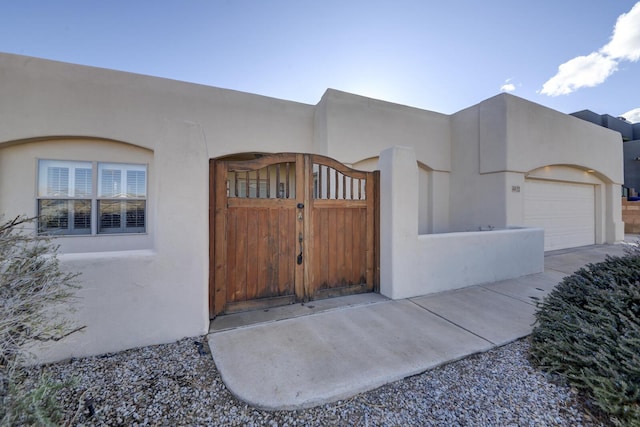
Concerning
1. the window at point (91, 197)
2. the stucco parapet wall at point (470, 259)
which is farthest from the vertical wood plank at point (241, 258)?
the window at point (91, 197)

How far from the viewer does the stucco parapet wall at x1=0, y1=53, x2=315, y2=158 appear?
17.2 ft

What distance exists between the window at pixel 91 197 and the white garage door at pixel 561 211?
37.5 ft

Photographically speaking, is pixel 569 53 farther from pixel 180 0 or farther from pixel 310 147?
pixel 180 0

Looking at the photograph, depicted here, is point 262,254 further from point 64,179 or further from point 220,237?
point 64,179

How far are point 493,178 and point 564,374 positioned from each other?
22.7 feet

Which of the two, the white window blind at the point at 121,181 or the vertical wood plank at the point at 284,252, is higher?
the white window blind at the point at 121,181

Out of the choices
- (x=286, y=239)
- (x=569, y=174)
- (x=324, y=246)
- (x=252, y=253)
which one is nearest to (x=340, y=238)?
(x=324, y=246)

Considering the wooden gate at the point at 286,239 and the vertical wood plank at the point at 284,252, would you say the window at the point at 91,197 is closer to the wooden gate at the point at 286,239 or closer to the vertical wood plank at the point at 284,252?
the wooden gate at the point at 286,239

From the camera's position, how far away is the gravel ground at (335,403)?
189 centimetres

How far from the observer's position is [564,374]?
228 cm

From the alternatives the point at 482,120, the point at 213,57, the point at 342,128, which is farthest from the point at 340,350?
the point at 482,120

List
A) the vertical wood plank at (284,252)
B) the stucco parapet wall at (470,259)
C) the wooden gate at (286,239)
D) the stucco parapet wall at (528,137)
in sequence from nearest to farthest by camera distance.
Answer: the wooden gate at (286,239), the vertical wood plank at (284,252), the stucco parapet wall at (470,259), the stucco parapet wall at (528,137)

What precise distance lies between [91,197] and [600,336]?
8.70 meters

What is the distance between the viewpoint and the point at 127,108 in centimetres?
587
